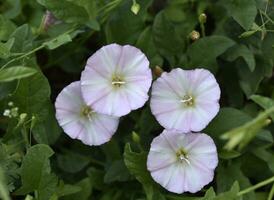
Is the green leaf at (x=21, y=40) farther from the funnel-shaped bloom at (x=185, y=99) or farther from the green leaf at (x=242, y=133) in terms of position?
the green leaf at (x=242, y=133)

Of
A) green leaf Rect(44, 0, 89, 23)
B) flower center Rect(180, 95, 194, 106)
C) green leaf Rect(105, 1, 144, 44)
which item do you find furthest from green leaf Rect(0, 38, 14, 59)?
flower center Rect(180, 95, 194, 106)

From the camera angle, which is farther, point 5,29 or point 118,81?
point 5,29

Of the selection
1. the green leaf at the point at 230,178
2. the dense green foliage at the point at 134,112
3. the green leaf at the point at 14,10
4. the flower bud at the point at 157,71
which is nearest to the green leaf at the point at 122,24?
the dense green foliage at the point at 134,112

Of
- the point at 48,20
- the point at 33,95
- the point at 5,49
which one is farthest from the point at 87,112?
the point at 48,20

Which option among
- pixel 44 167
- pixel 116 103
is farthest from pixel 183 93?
pixel 44 167

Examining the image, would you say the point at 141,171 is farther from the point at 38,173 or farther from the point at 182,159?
the point at 38,173

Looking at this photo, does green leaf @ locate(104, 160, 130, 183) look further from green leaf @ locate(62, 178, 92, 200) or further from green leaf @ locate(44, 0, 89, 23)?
green leaf @ locate(44, 0, 89, 23)
